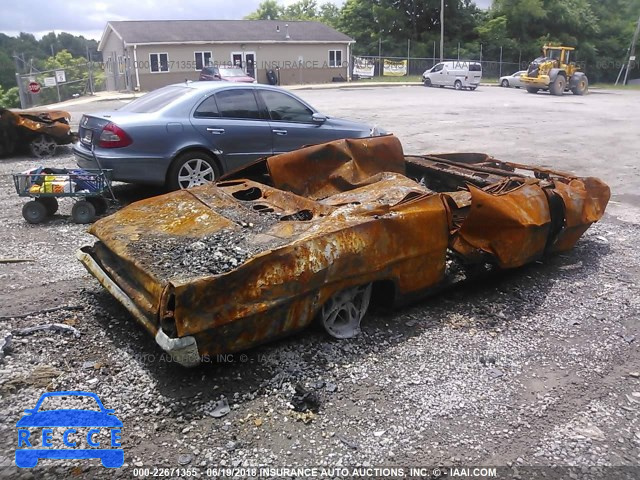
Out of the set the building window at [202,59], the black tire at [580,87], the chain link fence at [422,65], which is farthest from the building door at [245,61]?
the black tire at [580,87]

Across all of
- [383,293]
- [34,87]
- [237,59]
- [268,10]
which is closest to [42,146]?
[383,293]

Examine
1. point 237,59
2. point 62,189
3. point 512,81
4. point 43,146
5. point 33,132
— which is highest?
point 237,59

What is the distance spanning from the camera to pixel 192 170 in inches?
277

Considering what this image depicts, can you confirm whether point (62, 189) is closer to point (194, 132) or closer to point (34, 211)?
point (34, 211)

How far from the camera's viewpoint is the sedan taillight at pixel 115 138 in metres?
6.63

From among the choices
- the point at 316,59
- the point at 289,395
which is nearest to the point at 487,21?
the point at 316,59

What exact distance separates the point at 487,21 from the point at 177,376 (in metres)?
54.1

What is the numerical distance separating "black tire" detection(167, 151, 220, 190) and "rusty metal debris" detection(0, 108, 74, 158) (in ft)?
17.4

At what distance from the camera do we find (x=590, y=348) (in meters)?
3.94

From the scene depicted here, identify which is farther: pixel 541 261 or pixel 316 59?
pixel 316 59

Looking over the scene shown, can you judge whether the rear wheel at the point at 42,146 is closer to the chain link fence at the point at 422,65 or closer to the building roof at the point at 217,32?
the building roof at the point at 217,32

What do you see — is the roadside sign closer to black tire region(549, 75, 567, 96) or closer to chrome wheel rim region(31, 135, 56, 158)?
chrome wheel rim region(31, 135, 56, 158)

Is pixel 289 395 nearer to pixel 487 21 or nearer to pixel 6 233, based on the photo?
pixel 6 233

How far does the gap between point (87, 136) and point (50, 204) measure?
983 mm
